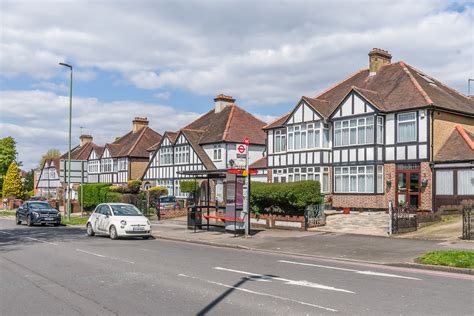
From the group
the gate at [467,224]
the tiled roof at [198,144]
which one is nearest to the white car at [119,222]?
the gate at [467,224]

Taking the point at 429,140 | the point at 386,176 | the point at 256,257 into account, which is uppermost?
the point at 429,140

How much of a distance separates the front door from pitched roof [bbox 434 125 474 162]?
60.9 inches

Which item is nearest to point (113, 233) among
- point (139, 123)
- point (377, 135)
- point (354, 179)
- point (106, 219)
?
point (106, 219)

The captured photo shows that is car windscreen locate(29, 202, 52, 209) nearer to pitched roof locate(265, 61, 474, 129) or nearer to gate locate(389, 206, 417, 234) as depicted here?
pitched roof locate(265, 61, 474, 129)

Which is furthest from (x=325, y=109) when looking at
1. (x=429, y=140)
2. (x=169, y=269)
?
(x=169, y=269)

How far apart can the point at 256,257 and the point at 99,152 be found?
181 feet

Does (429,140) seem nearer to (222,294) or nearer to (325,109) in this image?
(325,109)

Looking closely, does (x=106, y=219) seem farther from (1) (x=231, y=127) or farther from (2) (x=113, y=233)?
(1) (x=231, y=127)

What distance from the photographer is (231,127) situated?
4709cm

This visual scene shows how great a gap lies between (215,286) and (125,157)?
2022 inches

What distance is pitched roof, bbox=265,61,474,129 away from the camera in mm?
29641

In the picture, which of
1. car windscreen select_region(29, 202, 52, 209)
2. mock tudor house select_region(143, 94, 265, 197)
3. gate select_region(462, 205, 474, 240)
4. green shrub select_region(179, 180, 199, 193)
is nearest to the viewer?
gate select_region(462, 205, 474, 240)

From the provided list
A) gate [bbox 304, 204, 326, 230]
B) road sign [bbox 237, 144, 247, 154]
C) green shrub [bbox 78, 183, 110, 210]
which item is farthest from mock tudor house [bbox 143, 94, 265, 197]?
road sign [bbox 237, 144, 247, 154]

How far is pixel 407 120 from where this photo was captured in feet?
96.6
